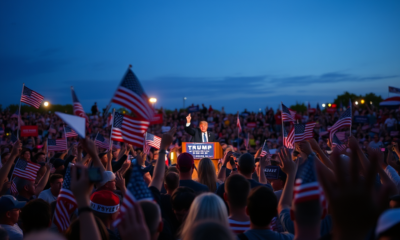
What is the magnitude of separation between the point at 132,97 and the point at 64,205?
190 centimetres

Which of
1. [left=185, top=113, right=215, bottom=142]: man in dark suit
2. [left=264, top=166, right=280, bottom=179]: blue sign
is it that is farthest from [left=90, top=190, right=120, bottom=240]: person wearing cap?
[left=185, top=113, right=215, bottom=142]: man in dark suit

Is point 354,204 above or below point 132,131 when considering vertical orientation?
below

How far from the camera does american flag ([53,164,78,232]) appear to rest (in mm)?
4020

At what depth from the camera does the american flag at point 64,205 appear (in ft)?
13.2

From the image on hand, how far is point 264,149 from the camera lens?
1137 centimetres

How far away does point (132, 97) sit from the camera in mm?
5332

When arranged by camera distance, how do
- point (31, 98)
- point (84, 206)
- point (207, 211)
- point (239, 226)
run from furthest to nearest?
point (31, 98)
point (239, 226)
point (207, 211)
point (84, 206)

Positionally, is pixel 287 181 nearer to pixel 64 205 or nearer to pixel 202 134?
pixel 64 205

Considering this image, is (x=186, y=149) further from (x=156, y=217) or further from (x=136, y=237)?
(x=136, y=237)

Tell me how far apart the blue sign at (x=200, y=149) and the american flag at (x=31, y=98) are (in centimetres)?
569

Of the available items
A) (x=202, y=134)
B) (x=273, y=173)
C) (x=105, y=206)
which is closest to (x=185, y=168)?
(x=273, y=173)

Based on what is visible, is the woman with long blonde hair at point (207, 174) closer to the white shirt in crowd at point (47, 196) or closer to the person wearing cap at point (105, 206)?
the person wearing cap at point (105, 206)

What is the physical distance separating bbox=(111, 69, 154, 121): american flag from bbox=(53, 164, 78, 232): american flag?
4.59 feet

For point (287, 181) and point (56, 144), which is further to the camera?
point (56, 144)
